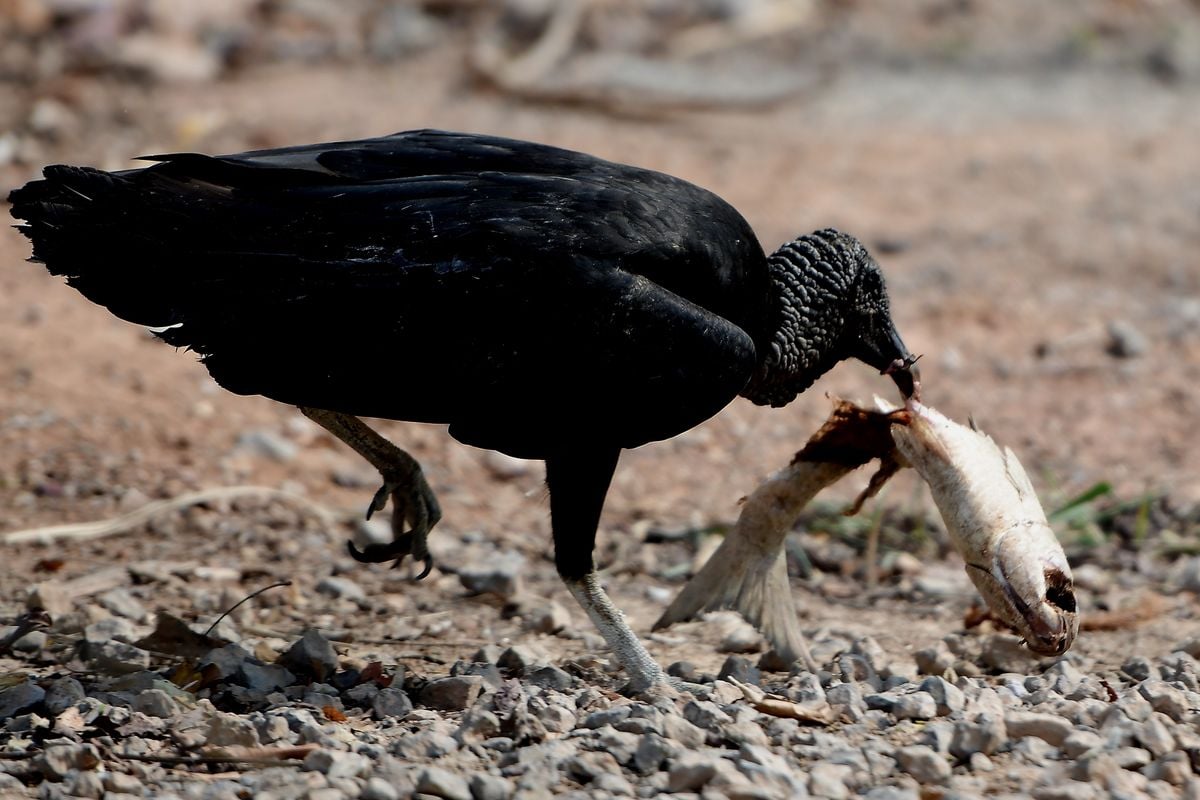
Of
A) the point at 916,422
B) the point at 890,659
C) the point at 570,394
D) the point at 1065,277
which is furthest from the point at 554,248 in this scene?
the point at 1065,277

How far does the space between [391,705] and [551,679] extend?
1.53ft

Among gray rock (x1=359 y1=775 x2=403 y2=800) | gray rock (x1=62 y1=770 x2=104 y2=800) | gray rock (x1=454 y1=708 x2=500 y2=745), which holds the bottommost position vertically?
gray rock (x1=62 y1=770 x2=104 y2=800)

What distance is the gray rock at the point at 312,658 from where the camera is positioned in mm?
4328

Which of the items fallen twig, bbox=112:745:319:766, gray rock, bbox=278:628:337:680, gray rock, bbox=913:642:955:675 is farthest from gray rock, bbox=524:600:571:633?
fallen twig, bbox=112:745:319:766

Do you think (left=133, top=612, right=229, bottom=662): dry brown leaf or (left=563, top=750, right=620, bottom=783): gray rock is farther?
(left=133, top=612, right=229, bottom=662): dry brown leaf

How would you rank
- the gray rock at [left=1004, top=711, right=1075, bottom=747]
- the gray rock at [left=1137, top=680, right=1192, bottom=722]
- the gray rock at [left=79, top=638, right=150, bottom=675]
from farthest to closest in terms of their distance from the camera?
the gray rock at [left=79, top=638, right=150, bottom=675] < the gray rock at [left=1137, top=680, right=1192, bottom=722] < the gray rock at [left=1004, top=711, right=1075, bottom=747]

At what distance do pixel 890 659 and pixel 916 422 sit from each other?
2.68 feet

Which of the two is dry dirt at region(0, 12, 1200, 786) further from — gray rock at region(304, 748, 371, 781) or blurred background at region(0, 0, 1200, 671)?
gray rock at region(304, 748, 371, 781)

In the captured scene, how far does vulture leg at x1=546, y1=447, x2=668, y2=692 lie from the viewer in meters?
4.31

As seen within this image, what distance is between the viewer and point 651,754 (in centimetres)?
343

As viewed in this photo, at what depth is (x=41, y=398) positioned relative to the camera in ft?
21.9

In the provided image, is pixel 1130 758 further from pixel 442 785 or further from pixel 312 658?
pixel 312 658

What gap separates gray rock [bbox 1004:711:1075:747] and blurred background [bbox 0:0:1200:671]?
1674 millimetres

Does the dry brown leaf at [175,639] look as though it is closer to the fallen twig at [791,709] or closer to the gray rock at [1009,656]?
the fallen twig at [791,709]
